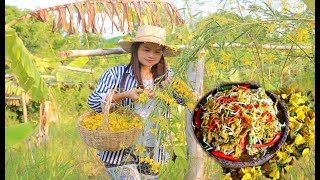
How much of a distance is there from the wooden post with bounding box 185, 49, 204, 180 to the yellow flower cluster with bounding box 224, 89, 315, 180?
54cm

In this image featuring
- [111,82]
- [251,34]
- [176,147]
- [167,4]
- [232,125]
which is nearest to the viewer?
[232,125]

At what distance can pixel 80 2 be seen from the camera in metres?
2.18

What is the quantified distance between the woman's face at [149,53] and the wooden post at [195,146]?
249 mm

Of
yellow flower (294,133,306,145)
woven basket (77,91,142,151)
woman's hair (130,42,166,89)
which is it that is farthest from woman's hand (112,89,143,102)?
yellow flower (294,133,306,145)

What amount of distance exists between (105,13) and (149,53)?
0.27 m

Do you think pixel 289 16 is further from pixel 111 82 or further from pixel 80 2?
pixel 80 2

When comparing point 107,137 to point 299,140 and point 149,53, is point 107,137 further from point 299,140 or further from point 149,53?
point 299,140

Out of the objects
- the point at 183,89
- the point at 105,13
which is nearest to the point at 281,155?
the point at 183,89

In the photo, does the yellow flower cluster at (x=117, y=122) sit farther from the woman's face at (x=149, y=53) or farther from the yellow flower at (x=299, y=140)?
the yellow flower at (x=299, y=140)

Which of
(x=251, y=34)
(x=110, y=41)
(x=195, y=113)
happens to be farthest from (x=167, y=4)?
(x=195, y=113)

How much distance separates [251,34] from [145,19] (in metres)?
0.90

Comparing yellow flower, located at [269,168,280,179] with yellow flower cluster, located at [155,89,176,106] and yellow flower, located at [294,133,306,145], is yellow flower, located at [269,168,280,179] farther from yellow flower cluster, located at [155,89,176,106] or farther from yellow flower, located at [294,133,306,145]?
yellow flower cluster, located at [155,89,176,106]

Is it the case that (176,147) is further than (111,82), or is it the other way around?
(111,82)

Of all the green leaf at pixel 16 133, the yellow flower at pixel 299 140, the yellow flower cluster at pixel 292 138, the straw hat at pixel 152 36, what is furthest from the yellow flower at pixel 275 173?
the green leaf at pixel 16 133
